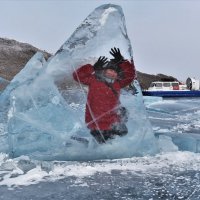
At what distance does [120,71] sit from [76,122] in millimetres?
891

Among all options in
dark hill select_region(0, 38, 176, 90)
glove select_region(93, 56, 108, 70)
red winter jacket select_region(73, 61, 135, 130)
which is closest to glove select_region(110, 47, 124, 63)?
glove select_region(93, 56, 108, 70)

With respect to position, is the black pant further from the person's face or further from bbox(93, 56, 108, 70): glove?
bbox(93, 56, 108, 70): glove

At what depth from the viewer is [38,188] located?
411 cm

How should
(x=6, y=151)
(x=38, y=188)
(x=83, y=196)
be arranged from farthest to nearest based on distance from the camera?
1. (x=6, y=151)
2. (x=38, y=188)
3. (x=83, y=196)

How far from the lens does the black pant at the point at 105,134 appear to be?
5.57m

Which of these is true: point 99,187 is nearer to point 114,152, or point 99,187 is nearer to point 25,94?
point 114,152

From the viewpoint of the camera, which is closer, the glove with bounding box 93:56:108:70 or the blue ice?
the blue ice

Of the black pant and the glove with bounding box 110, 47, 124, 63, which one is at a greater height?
the glove with bounding box 110, 47, 124, 63

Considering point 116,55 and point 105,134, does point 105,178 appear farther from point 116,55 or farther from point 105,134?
point 116,55

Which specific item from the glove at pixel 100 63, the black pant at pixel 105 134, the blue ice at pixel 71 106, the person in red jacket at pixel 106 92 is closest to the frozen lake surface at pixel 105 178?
the blue ice at pixel 71 106

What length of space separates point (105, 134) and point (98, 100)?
0.45m

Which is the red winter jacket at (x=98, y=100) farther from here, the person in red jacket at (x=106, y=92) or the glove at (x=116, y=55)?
the glove at (x=116, y=55)

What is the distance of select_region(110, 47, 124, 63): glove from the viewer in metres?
5.79

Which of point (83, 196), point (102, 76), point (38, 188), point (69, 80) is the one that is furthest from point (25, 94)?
point (83, 196)
